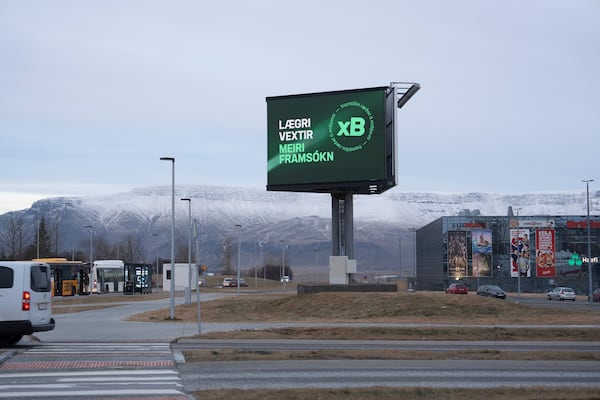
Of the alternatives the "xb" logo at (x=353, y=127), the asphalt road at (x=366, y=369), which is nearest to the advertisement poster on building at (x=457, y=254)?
the "xb" logo at (x=353, y=127)

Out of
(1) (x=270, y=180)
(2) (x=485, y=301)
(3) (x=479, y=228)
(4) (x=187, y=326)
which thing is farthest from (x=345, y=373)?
(3) (x=479, y=228)

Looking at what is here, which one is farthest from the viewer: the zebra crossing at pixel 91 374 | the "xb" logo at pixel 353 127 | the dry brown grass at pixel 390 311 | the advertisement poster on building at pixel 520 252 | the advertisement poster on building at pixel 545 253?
the advertisement poster on building at pixel 545 253

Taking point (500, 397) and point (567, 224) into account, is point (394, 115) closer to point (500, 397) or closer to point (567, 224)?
point (500, 397)

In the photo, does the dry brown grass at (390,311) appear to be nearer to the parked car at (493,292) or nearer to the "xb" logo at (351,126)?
the "xb" logo at (351,126)

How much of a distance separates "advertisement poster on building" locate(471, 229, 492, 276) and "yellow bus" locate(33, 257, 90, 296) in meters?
53.4

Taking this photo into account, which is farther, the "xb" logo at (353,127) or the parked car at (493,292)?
the parked car at (493,292)

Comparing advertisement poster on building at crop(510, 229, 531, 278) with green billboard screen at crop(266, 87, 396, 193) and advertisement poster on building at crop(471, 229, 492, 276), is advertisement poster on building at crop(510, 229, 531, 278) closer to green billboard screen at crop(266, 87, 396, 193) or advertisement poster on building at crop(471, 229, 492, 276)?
advertisement poster on building at crop(471, 229, 492, 276)

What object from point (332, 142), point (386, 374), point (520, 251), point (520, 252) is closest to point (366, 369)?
point (386, 374)

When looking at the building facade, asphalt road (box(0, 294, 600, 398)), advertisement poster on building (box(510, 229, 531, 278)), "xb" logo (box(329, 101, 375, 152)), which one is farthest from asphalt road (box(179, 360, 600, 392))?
the building facade

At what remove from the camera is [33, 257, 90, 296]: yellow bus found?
3113 inches

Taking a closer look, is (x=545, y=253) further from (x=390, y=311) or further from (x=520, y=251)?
(x=390, y=311)

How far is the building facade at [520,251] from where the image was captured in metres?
108

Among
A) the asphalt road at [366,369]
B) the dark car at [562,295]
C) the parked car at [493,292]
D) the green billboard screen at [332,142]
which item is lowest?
the dark car at [562,295]

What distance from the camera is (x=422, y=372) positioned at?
717 inches
